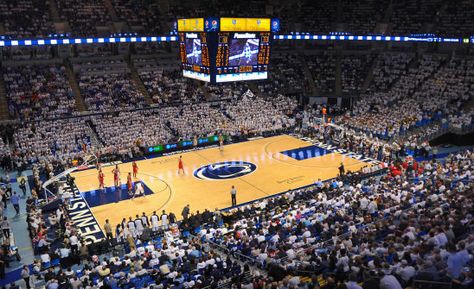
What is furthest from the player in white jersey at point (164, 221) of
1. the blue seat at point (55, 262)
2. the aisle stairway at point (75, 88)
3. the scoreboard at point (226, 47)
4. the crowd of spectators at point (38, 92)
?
the aisle stairway at point (75, 88)

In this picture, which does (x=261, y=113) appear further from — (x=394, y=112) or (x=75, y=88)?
(x=75, y=88)

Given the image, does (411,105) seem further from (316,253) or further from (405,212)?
(316,253)

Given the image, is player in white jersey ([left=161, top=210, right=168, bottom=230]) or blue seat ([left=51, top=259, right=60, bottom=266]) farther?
player in white jersey ([left=161, top=210, right=168, bottom=230])

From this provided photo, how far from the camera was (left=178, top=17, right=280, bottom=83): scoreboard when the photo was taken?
31141mm

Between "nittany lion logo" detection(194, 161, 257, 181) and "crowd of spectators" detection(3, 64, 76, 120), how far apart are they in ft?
52.5

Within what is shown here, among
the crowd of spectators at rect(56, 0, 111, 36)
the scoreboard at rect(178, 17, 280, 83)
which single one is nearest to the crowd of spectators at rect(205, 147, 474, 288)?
the scoreboard at rect(178, 17, 280, 83)

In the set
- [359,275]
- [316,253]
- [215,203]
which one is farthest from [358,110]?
[359,275]

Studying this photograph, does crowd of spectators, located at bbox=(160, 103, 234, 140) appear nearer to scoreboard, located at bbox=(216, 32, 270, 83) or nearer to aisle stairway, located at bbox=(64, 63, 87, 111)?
aisle stairway, located at bbox=(64, 63, 87, 111)

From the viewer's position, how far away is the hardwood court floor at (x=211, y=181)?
2606 centimetres

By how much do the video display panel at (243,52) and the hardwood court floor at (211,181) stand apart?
784 cm

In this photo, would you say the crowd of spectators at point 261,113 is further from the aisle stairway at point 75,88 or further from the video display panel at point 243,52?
the aisle stairway at point 75,88

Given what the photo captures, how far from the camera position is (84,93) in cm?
4300

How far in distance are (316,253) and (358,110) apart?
34.8 meters

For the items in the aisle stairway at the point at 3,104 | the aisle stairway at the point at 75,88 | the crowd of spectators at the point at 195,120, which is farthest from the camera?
the aisle stairway at the point at 75,88
